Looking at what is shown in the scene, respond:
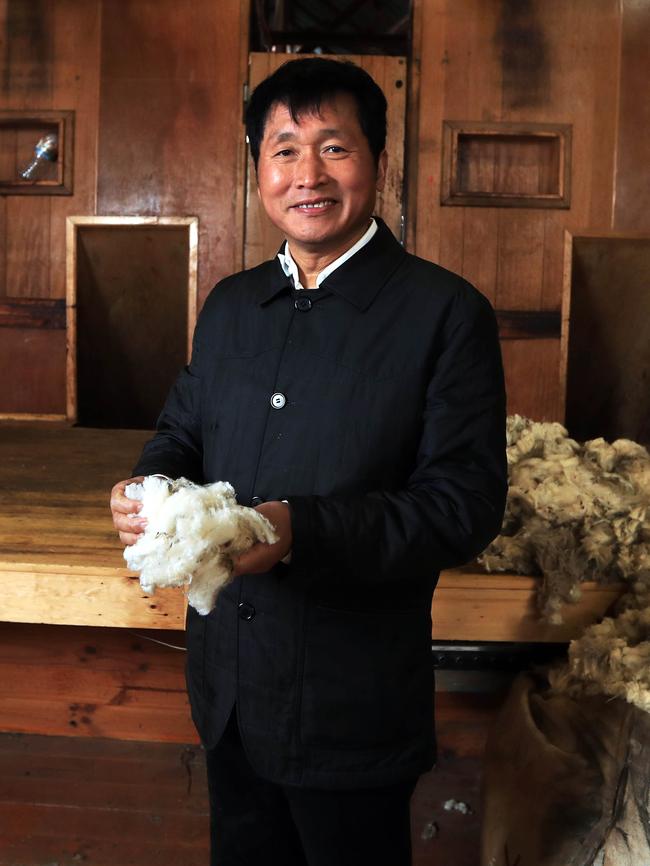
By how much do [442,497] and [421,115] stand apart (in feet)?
9.96

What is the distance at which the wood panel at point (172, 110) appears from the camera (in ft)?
12.4

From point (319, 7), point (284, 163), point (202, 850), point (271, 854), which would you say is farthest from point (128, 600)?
point (319, 7)

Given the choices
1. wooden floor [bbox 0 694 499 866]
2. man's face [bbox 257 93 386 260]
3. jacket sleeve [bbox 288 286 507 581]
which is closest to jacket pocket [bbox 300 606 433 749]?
jacket sleeve [bbox 288 286 507 581]

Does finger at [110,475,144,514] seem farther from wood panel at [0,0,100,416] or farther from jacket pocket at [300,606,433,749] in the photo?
wood panel at [0,0,100,416]

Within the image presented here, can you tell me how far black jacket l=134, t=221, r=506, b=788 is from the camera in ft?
3.61

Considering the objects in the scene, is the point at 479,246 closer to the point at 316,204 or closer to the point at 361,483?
the point at 316,204

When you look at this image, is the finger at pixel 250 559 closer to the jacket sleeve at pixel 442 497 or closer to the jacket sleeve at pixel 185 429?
the jacket sleeve at pixel 442 497

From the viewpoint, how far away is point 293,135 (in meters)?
1.16

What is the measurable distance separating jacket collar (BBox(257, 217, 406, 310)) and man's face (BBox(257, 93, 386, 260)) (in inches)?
1.5

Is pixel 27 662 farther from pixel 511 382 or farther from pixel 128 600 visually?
pixel 511 382

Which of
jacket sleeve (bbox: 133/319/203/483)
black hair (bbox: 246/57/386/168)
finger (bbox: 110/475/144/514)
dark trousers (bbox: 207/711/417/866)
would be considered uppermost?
black hair (bbox: 246/57/386/168)

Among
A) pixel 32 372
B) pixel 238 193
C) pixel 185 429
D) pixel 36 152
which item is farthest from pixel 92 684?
pixel 36 152

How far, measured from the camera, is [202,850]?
198 centimetres

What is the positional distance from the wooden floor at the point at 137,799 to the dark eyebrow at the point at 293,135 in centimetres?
142
